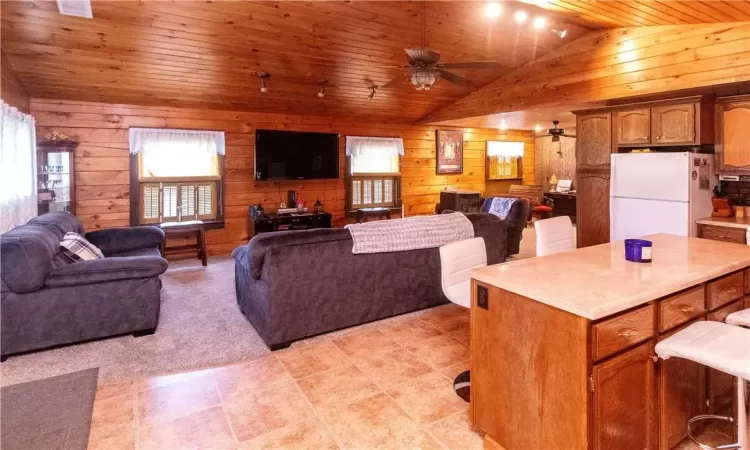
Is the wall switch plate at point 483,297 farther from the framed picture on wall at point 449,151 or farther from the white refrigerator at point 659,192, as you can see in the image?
the framed picture on wall at point 449,151

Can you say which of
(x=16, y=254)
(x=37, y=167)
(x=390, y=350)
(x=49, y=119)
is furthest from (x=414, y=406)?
(x=49, y=119)

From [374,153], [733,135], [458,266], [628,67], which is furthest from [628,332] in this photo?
[374,153]

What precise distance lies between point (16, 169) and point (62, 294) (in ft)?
5.32

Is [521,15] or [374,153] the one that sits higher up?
[521,15]

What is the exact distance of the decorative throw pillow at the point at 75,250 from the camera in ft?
11.6

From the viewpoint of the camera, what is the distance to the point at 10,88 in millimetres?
4332

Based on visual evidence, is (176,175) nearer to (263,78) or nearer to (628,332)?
(263,78)

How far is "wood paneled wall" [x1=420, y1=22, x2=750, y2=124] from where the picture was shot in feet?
13.1

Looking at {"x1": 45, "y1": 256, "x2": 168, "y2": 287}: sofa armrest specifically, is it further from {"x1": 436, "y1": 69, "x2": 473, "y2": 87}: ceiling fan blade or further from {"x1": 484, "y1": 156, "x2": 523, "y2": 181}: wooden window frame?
{"x1": 484, "y1": 156, "x2": 523, "y2": 181}: wooden window frame

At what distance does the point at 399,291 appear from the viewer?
3748 mm

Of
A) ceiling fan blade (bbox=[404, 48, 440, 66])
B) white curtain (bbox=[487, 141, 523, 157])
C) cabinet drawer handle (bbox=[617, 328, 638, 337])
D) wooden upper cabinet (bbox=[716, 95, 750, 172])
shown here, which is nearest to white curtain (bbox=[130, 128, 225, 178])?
ceiling fan blade (bbox=[404, 48, 440, 66])

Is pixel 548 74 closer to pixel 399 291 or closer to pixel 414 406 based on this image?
pixel 399 291

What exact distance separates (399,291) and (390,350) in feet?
2.24

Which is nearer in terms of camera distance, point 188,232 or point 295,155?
point 188,232
